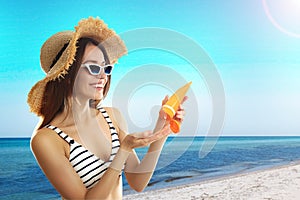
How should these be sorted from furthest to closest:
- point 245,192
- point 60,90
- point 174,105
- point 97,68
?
1. point 245,192
2. point 60,90
3. point 97,68
4. point 174,105

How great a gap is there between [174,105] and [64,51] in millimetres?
505

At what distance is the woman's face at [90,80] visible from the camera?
1462 mm

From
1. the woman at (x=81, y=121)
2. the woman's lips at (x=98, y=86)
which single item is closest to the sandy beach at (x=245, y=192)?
the woman at (x=81, y=121)

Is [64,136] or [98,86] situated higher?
[98,86]

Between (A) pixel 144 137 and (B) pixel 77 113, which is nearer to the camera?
(A) pixel 144 137

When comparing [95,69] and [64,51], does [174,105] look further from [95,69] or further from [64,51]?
[64,51]

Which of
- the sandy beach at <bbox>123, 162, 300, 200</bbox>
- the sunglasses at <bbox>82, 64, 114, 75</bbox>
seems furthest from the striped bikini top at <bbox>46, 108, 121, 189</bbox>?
the sandy beach at <bbox>123, 162, 300, 200</bbox>

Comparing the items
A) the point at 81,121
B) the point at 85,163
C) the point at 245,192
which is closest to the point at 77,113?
the point at 81,121

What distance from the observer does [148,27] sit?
3.68ft

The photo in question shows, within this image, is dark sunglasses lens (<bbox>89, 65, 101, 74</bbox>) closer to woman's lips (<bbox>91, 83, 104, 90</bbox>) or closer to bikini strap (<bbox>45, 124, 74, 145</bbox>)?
woman's lips (<bbox>91, 83, 104, 90</bbox>)

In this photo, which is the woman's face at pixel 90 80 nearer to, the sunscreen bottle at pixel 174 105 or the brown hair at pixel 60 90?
the brown hair at pixel 60 90

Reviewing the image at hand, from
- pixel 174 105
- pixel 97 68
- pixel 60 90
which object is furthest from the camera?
pixel 60 90

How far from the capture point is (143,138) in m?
1.30

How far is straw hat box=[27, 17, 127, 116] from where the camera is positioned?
1.48 meters
